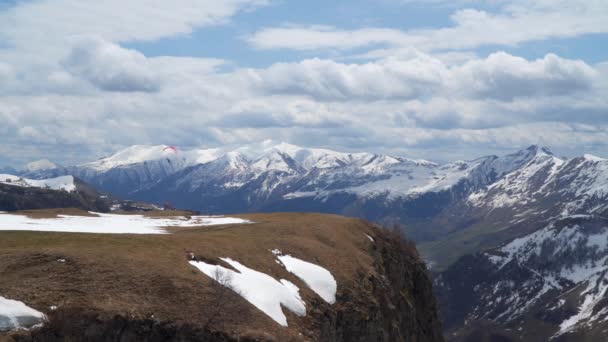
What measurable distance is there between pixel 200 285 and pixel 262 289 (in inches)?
247

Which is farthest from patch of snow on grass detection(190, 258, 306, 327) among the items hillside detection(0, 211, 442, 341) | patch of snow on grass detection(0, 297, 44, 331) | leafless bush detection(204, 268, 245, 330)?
patch of snow on grass detection(0, 297, 44, 331)

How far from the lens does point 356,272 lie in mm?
65375

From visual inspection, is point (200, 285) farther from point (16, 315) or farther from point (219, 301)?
point (16, 315)

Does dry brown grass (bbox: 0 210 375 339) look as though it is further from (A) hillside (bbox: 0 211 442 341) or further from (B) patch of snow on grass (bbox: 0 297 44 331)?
(B) patch of snow on grass (bbox: 0 297 44 331)

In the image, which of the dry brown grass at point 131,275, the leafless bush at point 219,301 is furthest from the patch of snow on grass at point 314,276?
the leafless bush at point 219,301

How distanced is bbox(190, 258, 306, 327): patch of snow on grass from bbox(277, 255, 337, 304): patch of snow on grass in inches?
125

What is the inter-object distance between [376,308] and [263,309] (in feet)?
62.6

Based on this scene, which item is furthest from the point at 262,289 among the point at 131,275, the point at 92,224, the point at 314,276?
the point at 92,224

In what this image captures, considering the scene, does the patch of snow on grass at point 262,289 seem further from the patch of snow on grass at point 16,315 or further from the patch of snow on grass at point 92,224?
the patch of snow on grass at point 92,224

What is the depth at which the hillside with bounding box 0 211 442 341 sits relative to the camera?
3869 centimetres

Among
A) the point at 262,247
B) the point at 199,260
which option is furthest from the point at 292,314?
the point at 262,247

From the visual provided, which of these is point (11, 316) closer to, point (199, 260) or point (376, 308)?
point (199, 260)

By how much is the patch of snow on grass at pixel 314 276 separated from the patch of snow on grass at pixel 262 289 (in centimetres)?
319

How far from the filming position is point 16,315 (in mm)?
35688
